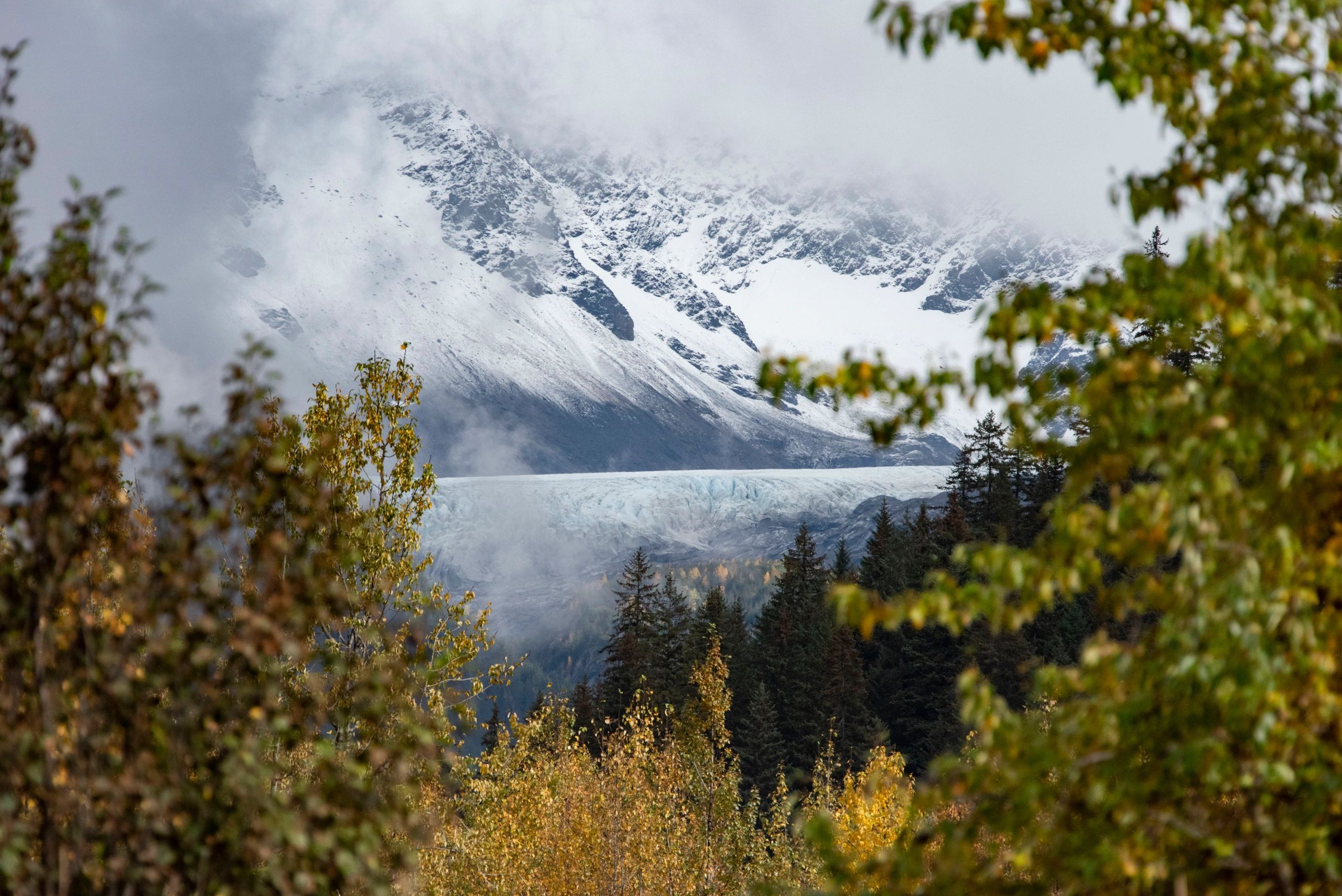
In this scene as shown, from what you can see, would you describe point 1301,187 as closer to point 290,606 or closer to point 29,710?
point 290,606

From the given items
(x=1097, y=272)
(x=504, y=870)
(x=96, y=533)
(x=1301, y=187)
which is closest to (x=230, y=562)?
(x=96, y=533)

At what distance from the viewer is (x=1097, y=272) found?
387 cm

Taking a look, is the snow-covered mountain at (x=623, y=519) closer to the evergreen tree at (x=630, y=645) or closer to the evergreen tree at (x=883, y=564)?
the evergreen tree at (x=630, y=645)

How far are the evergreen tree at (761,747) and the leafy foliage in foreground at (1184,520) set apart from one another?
41.5m

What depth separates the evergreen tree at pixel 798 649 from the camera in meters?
46.6

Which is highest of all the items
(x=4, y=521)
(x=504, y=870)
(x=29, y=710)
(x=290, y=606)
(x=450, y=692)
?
(x=4, y=521)

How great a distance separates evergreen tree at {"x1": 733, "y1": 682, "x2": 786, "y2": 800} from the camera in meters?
44.7

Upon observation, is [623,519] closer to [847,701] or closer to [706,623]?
[706,623]

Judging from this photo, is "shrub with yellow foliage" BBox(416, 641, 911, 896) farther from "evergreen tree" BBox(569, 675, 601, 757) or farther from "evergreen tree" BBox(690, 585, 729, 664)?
"evergreen tree" BBox(569, 675, 601, 757)

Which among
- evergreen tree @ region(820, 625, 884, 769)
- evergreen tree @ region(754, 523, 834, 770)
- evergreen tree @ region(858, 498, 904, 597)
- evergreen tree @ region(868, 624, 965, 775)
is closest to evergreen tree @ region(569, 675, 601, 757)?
evergreen tree @ region(754, 523, 834, 770)

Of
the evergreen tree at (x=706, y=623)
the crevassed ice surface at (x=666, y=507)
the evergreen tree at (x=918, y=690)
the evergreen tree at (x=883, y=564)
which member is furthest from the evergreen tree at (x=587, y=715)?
the crevassed ice surface at (x=666, y=507)

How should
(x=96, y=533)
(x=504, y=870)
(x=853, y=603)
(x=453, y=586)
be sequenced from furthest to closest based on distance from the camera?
(x=453, y=586) < (x=504, y=870) < (x=96, y=533) < (x=853, y=603)

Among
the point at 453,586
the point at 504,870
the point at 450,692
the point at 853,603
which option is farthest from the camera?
the point at 453,586

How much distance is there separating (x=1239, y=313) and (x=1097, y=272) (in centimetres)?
72
